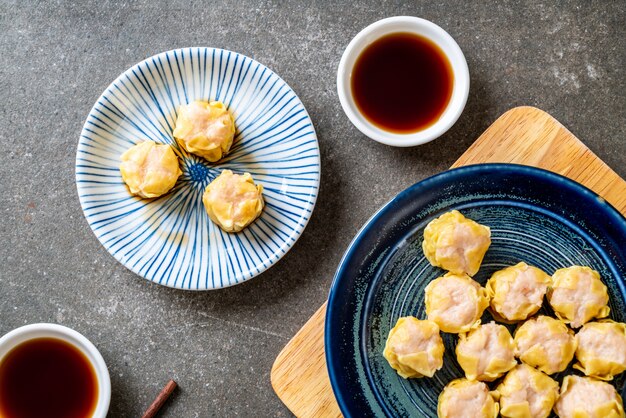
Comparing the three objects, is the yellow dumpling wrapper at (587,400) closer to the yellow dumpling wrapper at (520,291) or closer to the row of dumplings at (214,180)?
the yellow dumpling wrapper at (520,291)

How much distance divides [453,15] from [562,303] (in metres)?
0.87

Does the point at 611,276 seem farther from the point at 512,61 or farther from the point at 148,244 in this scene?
the point at 148,244

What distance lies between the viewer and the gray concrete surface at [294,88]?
1785mm

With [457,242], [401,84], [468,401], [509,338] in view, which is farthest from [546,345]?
[401,84]

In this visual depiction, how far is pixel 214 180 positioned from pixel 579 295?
0.97 m

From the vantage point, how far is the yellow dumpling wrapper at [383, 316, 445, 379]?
1.53m

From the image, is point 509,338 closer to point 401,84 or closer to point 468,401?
point 468,401

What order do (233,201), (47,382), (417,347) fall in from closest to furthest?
(417,347) < (233,201) < (47,382)

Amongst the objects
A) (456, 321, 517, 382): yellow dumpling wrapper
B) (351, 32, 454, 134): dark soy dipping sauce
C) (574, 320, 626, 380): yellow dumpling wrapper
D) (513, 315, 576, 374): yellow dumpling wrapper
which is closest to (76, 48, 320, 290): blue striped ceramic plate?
(351, 32, 454, 134): dark soy dipping sauce

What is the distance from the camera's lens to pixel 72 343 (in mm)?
1688

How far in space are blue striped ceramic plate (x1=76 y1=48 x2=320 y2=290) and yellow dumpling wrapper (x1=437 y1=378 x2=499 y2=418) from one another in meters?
0.56

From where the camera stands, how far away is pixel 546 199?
1.59 meters

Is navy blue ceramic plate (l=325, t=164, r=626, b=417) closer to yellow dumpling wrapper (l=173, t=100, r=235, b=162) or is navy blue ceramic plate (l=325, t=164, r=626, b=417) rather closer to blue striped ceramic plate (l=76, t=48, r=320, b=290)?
blue striped ceramic plate (l=76, t=48, r=320, b=290)

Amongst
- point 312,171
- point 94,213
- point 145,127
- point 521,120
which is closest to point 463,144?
point 521,120
